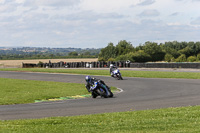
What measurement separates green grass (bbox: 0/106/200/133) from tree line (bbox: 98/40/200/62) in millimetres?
68535

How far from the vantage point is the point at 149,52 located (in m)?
105

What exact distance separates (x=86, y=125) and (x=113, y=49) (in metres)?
107

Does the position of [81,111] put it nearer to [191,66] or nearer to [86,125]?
[86,125]

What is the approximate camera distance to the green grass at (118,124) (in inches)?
368

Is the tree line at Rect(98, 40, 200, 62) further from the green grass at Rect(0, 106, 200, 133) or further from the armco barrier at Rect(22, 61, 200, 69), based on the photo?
the green grass at Rect(0, 106, 200, 133)

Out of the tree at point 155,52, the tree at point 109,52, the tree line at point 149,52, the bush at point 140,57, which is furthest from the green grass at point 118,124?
the tree at point 109,52

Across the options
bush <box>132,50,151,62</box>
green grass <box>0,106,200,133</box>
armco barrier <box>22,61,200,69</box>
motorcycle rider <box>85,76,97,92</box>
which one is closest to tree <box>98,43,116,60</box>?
bush <box>132,50,151,62</box>

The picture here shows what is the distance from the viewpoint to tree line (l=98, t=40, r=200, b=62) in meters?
85.8

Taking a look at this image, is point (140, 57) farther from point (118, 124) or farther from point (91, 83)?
point (118, 124)

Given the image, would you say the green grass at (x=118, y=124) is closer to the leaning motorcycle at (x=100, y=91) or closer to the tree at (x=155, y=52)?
the leaning motorcycle at (x=100, y=91)

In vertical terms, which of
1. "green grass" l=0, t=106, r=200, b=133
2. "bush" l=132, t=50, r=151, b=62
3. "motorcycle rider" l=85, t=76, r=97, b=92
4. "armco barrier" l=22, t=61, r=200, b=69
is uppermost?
"bush" l=132, t=50, r=151, b=62

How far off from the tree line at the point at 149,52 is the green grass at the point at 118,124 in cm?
6854

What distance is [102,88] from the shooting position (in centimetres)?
2027

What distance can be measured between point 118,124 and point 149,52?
95.6 m
